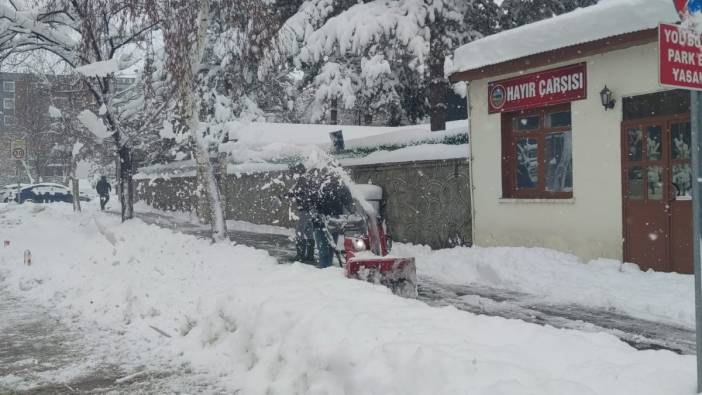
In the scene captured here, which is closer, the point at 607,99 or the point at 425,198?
the point at 607,99

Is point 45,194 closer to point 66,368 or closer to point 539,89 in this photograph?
point 539,89

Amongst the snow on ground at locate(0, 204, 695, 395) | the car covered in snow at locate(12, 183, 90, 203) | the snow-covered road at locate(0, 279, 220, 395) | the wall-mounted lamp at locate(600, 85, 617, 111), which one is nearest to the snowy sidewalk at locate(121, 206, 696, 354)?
the snow on ground at locate(0, 204, 695, 395)

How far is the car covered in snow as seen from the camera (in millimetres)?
41938

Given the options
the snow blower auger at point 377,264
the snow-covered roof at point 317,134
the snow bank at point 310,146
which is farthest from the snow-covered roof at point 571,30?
the snow blower auger at point 377,264

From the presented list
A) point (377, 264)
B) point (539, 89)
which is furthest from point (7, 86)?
point (377, 264)

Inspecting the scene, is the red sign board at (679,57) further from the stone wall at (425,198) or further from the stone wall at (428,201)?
the stone wall at (428,201)

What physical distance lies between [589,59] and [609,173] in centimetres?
197

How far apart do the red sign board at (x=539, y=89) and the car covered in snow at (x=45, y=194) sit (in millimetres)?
37686

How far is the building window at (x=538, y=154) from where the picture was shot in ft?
38.1

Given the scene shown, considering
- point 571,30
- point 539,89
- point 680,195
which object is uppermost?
point 571,30

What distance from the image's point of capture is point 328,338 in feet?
16.5

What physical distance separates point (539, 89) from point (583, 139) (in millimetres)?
1353

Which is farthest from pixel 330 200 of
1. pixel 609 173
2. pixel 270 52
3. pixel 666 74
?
pixel 666 74

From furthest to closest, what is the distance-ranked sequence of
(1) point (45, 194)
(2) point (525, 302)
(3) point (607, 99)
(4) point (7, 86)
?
(4) point (7, 86) → (1) point (45, 194) → (3) point (607, 99) → (2) point (525, 302)
